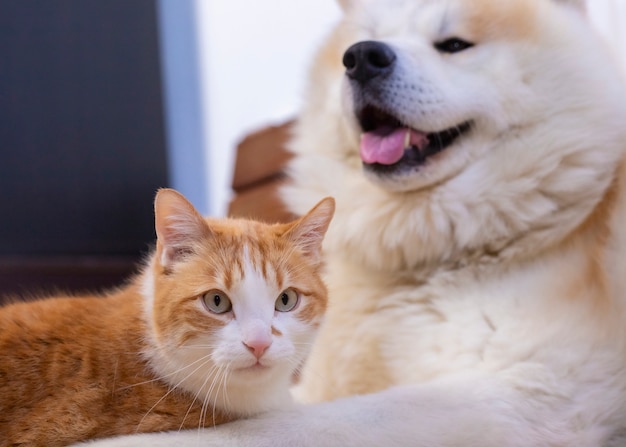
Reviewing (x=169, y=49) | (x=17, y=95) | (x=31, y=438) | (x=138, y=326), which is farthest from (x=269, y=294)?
(x=17, y=95)

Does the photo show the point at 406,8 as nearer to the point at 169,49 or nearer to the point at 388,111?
the point at 388,111

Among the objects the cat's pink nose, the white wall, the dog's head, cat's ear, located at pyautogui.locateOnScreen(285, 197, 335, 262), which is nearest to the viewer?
the cat's pink nose

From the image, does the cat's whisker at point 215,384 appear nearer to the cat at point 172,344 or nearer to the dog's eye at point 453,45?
the cat at point 172,344

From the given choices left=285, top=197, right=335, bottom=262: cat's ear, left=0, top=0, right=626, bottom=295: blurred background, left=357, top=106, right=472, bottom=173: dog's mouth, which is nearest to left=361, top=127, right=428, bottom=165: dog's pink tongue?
left=357, top=106, right=472, bottom=173: dog's mouth

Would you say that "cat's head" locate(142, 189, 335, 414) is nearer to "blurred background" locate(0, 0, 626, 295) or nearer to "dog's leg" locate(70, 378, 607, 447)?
"dog's leg" locate(70, 378, 607, 447)

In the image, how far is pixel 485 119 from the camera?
1.14 metres

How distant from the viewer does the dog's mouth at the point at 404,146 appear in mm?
1171

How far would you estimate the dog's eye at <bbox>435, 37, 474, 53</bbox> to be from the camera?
1.18m

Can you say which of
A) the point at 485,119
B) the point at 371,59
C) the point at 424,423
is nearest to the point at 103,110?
the point at 371,59

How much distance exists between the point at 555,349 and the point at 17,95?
8.38ft

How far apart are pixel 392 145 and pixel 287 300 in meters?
0.49

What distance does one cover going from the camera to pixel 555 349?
36.3 inches

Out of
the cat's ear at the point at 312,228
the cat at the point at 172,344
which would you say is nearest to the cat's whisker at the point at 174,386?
the cat at the point at 172,344

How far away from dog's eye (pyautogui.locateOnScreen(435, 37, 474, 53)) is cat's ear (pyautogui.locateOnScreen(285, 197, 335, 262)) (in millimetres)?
495
